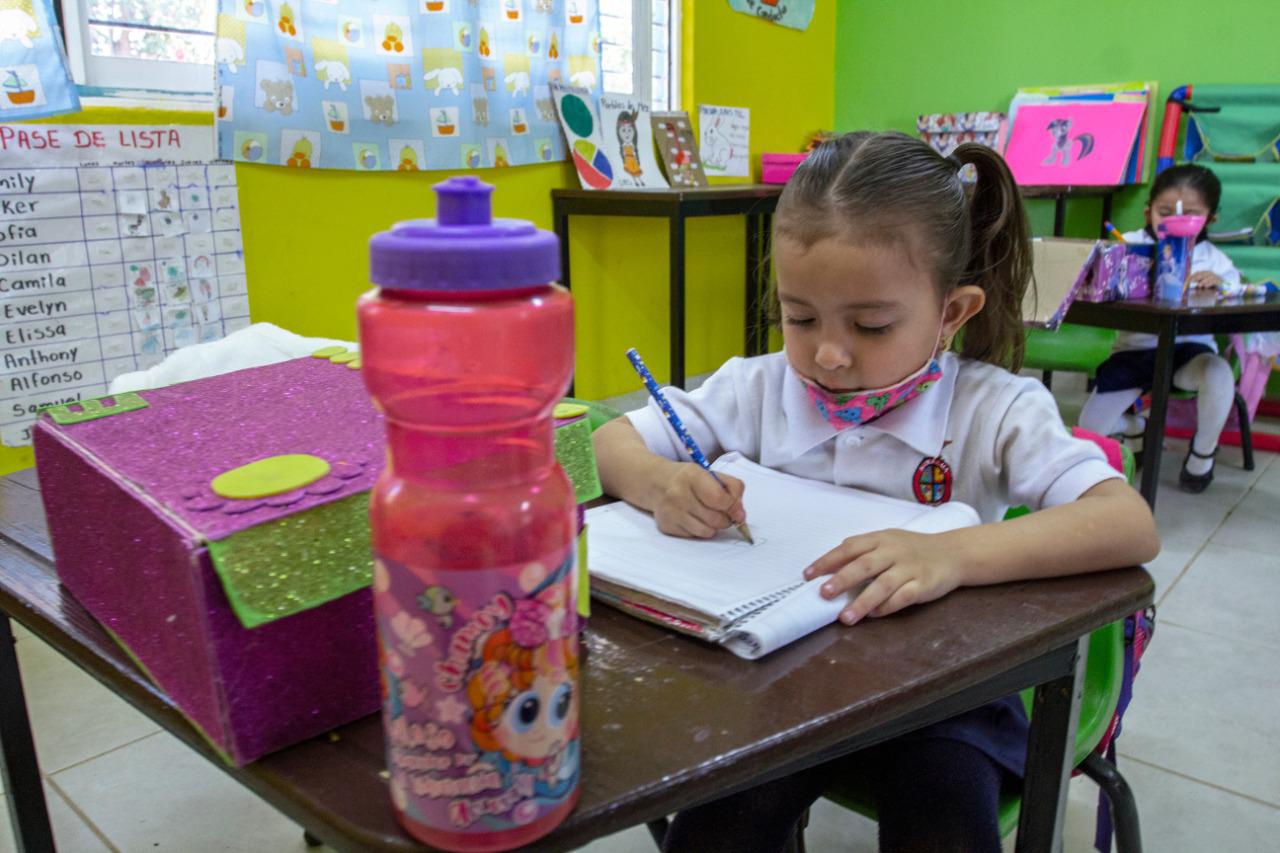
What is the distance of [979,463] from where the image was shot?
3.19 ft

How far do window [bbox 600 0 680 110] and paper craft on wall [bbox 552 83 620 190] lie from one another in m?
0.23

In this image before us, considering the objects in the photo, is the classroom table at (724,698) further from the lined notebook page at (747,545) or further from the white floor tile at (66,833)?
the white floor tile at (66,833)

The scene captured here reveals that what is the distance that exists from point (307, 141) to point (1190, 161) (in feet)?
9.97

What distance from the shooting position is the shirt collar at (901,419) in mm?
982

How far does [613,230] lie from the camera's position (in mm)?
3406

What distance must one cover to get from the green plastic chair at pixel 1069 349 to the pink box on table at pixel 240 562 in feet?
9.49

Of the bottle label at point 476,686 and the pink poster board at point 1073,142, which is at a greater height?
the pink poster board at point 1073,142

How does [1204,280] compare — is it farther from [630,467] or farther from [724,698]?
[724,698]

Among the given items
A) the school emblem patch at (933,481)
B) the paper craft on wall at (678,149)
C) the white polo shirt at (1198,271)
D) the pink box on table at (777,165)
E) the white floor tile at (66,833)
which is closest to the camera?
A: the school emblem patch at (933,481)

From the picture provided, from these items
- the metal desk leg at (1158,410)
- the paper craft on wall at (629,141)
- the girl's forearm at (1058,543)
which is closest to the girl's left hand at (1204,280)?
the metal desk leg at (1158,410)

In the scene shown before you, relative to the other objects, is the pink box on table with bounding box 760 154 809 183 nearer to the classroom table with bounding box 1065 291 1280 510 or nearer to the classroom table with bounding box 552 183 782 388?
the classroom table with bounding box 552 183 782 388

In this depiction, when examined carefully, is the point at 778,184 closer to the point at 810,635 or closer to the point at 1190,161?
the point at 1190,161

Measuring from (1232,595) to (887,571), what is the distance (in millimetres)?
1833

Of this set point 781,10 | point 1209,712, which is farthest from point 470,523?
point 781,10
